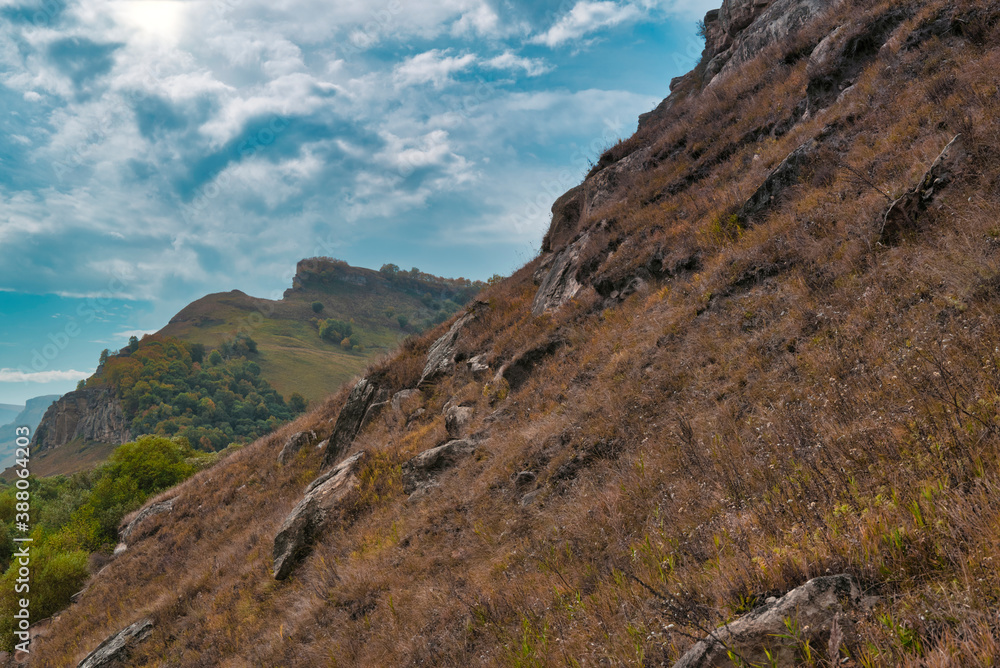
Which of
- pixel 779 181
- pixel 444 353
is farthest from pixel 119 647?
pixel 779 181

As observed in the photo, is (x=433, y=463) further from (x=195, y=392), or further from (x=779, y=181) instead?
(x=195, y=392)

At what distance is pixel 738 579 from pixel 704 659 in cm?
70

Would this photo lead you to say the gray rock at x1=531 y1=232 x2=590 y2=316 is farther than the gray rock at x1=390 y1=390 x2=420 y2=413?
No

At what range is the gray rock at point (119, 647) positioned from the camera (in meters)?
10.7

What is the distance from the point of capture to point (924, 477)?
281 cm

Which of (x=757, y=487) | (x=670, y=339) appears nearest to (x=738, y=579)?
(x=757, y=487)

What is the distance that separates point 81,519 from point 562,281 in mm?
33422

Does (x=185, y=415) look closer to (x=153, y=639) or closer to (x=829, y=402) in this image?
(x=153, y=639)

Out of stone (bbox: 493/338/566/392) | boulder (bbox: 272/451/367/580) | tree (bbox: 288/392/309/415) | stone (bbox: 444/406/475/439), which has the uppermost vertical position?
tree (bbox: 288/392/309/415)

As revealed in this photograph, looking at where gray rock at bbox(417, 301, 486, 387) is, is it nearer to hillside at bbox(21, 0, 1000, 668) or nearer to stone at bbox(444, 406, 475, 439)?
hillside at bbox(21, 0, 1000, 668)

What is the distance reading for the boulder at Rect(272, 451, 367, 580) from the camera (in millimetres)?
9773

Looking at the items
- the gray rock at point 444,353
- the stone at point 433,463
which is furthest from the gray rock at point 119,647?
the gray rock at point 444,353

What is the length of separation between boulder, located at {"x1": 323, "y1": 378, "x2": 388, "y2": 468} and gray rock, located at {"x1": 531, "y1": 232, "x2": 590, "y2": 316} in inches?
279

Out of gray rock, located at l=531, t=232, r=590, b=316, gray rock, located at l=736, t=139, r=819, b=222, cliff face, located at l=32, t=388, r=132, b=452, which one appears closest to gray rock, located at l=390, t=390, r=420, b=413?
gray rock, located at l=531, t=232, r=590, b=316
